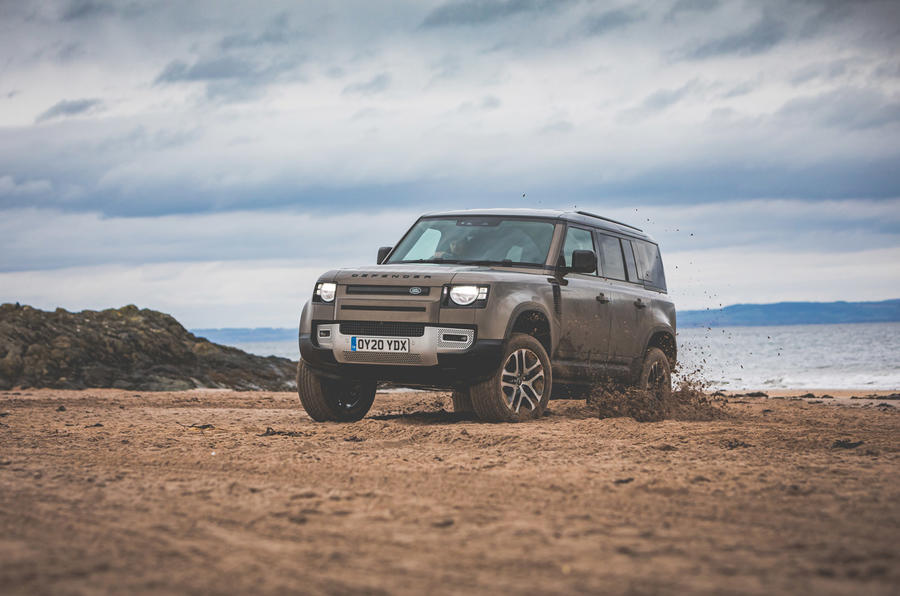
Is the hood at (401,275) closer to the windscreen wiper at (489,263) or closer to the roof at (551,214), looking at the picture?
the windscreen wiper at (489,263)

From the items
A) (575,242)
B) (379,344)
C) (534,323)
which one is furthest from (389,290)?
(575,242)

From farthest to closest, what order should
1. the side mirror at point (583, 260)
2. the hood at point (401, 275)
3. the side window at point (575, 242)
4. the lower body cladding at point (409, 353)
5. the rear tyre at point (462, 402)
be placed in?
1. the side window at point (575, 242)
2. the side mirror at point (583, 260)
3. the rear tyre at point (462, 402)
4. the hood at point (401, 275)
5. the lower body cladding at point (409, 353)

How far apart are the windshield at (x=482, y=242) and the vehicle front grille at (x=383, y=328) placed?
3.91ft

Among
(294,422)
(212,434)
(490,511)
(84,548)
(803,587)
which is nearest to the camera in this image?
(803,587)

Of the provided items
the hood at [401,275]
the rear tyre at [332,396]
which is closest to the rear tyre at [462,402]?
the rear tyre at [332,396]

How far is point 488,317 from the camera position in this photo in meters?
7.72

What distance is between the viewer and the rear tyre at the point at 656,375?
10.1 meters

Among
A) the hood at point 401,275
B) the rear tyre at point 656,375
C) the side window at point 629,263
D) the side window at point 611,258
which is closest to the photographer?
the hood at point 401,275

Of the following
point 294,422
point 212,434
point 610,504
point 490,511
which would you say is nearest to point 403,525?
point 490,511

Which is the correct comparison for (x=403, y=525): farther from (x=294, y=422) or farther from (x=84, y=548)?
(x=294, y=422)

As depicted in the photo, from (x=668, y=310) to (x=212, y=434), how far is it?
551 centimetres

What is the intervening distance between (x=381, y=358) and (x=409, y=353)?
0.87 feet

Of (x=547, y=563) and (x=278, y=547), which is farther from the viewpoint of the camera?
(x=278, y=547)

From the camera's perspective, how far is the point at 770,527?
4039 millimetres
